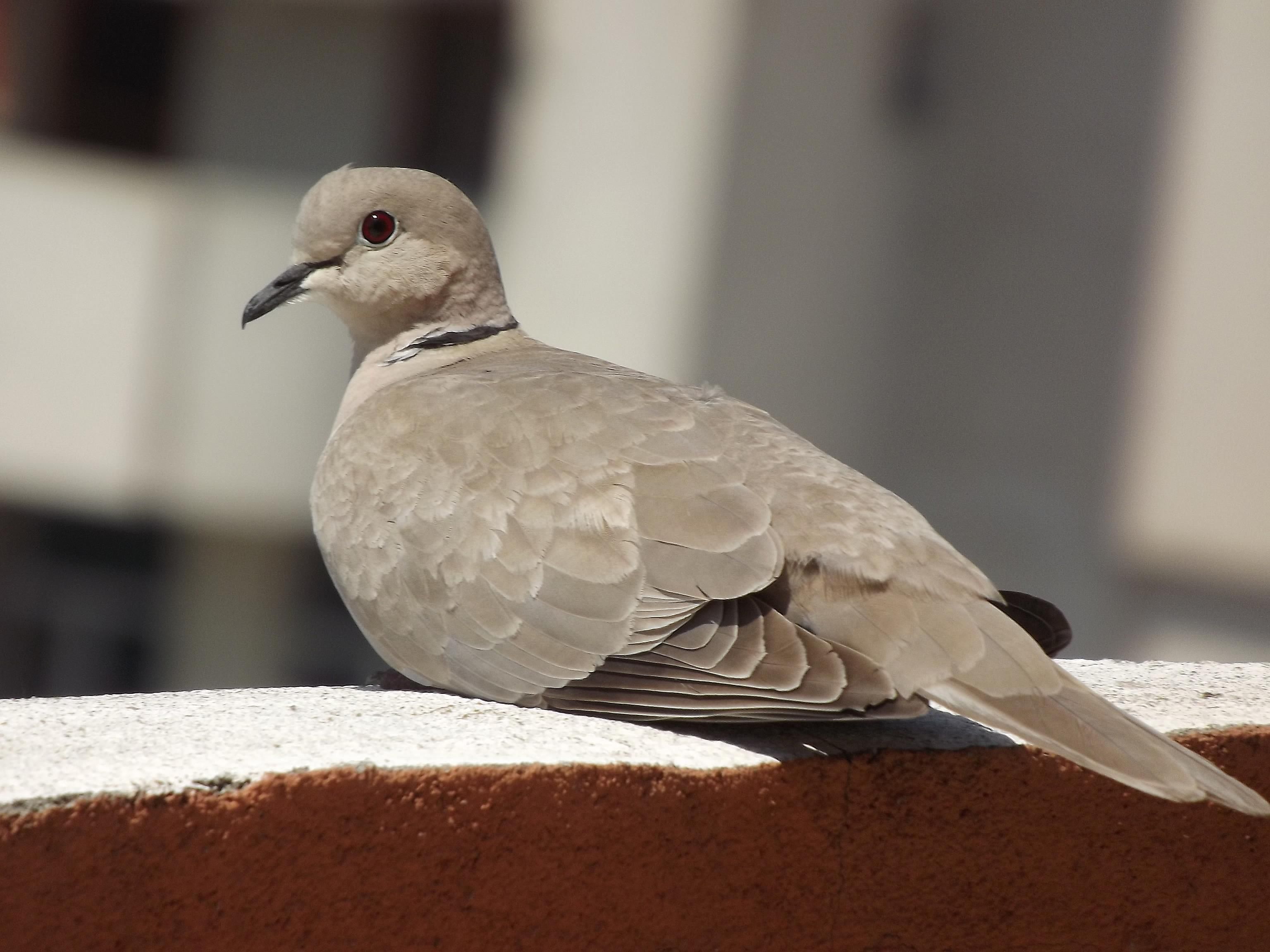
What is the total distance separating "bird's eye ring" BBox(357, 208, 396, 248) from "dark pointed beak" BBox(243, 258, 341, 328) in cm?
12

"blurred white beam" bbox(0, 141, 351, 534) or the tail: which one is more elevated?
the tail

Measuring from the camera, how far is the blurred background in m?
9.07

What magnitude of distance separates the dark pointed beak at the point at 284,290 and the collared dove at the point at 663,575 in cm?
60

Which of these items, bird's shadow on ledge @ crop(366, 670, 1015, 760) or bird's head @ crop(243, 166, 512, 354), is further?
bird's head @ crop(243, 166, 512, 354)

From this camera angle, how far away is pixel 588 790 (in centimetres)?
219

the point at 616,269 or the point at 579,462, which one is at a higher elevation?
the point at 579,462

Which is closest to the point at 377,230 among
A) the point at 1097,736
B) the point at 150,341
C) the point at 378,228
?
the point at 378,228

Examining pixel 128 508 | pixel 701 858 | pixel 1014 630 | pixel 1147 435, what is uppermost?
pixel 1014 630

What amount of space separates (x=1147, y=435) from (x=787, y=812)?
7427 millimetres

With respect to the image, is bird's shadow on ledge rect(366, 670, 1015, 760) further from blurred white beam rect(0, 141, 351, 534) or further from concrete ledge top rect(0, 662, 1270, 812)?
blurred white beam rect(0, 141, 351, 534)

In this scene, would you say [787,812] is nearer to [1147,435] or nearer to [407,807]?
[407,807]

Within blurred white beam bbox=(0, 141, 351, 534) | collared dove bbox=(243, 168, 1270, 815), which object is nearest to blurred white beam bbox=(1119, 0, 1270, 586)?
blurred white beam bbox=(0, 141, 351, 534)

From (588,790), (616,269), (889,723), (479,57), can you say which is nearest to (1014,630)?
(889,723)

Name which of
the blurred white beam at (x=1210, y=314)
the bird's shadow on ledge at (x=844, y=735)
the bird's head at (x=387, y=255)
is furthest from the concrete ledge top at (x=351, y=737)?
the blurred white beam at (x=1210, y=314)
